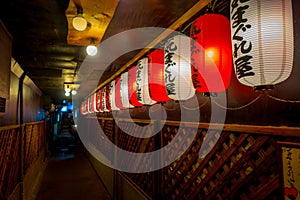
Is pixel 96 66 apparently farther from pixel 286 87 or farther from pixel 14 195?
pixel 286 87

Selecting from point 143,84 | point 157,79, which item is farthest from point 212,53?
point 143,84

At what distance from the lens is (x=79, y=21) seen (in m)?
3.91

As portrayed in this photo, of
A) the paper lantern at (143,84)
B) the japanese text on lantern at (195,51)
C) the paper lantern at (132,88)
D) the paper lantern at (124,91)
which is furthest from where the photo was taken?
the paper lantern at (124,91)

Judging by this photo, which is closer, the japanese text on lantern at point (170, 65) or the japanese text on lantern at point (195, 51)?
the japanese text on lantern at point (195, 51)

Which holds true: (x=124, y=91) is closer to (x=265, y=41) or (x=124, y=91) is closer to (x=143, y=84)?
(x=143, y=84)

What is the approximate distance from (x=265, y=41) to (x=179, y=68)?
1476mm

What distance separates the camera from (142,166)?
6.54m

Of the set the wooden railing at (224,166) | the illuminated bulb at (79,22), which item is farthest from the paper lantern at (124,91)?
the illuminated bulb at (79,22)

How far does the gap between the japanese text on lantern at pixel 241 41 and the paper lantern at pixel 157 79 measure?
194cm

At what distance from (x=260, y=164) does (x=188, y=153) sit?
5.98ft

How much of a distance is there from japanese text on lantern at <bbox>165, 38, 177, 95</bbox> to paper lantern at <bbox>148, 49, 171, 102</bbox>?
553 mm

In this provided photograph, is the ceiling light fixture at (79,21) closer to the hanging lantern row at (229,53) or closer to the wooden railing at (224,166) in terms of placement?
the hanging lantern row at (229,53)

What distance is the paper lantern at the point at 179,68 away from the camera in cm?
306

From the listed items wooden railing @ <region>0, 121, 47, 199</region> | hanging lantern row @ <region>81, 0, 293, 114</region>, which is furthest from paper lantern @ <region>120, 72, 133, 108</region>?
wooden railing @ <region>0, 121, 47, 199</region>
